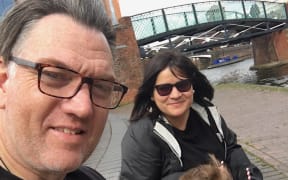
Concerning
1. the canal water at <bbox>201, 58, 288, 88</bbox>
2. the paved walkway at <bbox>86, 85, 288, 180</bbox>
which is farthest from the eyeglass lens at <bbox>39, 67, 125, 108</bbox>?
the canal water at <bbox>201, 58, 288, 88</bbox>

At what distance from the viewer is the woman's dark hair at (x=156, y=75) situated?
2379 mm

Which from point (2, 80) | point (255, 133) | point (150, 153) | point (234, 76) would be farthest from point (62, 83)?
point (234, 76)

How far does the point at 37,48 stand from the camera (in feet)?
3.60

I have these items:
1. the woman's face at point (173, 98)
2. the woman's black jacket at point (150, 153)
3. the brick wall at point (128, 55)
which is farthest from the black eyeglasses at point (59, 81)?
the brick wall at point (128, 55)

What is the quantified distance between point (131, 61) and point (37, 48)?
17.7 metres

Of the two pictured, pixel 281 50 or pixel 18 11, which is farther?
pixel 281 50

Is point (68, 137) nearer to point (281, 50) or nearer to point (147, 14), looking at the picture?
point (147, 14)

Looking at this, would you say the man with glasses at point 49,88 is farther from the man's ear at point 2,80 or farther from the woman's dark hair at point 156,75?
the woman's dark hair at point 156,75

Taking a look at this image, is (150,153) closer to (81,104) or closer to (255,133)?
(81,104)

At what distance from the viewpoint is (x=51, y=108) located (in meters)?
1.06

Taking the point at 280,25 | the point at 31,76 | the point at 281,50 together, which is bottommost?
the point at 281,50

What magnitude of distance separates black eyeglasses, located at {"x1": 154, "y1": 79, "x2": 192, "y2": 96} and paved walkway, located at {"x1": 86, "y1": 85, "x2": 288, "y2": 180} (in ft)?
9.56

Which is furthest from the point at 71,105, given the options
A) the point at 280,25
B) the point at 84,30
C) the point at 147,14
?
the point at 280,25

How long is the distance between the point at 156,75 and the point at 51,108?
138cm
